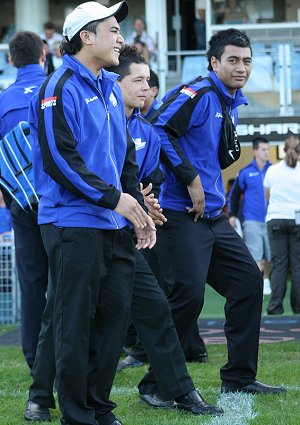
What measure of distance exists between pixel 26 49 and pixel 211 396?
2.77 m

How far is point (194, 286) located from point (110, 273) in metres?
1.23

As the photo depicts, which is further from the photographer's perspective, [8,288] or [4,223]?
[4,223]

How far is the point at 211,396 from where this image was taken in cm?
639

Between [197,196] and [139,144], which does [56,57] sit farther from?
[197,196]

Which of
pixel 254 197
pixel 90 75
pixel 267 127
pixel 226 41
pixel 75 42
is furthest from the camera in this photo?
pixel 267 127

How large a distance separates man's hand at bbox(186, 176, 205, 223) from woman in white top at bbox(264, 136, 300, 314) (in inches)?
246

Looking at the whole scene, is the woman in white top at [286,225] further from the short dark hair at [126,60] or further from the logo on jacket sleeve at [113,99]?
the logo on jacket sleeve at [113,99]

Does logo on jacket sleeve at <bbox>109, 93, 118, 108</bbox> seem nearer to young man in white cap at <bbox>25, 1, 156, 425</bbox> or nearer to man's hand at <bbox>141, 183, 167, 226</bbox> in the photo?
young man in white cap at <bbox>25, 1, 156, 425</bbox>

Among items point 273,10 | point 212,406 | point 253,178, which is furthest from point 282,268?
point 273,10

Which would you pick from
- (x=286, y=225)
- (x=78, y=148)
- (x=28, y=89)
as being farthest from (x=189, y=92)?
(x=286, y=225)

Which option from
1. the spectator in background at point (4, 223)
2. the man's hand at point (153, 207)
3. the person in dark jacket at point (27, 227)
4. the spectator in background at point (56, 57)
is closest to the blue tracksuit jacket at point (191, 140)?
the man's hand at point (153, 207)

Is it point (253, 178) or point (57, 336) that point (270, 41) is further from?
point (57, 336)

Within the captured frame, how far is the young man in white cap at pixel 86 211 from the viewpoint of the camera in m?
4.98

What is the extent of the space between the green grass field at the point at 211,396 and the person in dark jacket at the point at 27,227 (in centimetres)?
48
